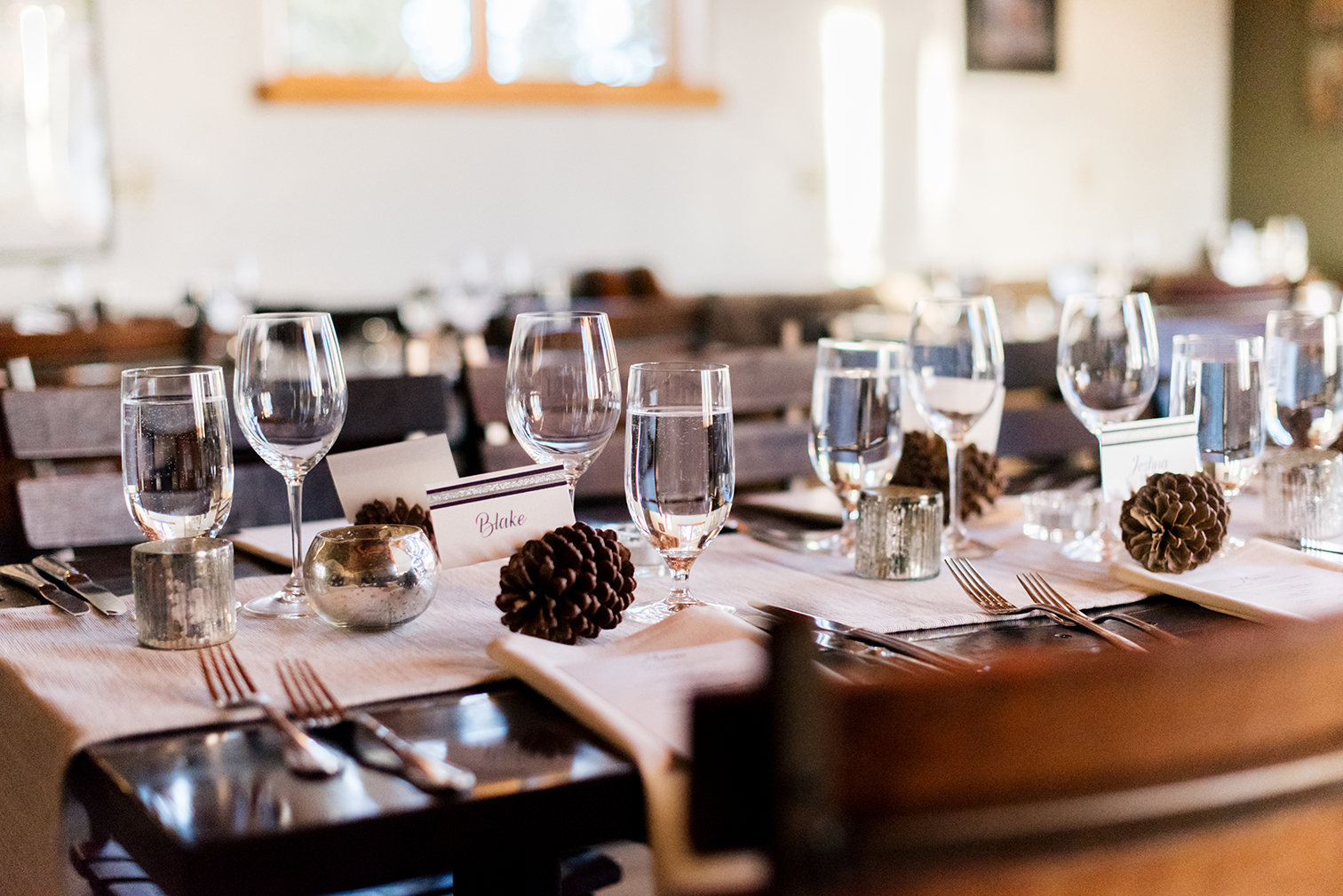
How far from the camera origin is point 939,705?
16.6 inches

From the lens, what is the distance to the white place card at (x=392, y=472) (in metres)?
1.04

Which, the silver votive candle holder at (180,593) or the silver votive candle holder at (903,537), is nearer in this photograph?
the silver votive candle holder at (180,593)

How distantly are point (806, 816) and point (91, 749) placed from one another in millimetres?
393

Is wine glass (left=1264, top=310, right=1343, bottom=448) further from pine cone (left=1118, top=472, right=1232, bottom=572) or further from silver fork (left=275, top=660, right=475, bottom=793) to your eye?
silver fork (left=275, top=660, right=475, bottom=793)

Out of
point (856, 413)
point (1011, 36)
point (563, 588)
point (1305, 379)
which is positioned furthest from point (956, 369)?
point (1011, 36)

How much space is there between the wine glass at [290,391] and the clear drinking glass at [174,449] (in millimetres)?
26

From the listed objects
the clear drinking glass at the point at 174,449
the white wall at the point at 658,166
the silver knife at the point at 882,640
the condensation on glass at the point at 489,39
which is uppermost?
the condensation on glass at the point at 489,39

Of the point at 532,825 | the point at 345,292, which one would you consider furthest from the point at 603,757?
the point at 345,292

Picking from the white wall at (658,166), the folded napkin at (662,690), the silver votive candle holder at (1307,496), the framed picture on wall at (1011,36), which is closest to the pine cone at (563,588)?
the folded napkin at (662,690)

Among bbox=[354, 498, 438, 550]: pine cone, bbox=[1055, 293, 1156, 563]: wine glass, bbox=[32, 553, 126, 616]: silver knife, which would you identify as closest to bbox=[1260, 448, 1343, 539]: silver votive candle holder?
bbox=[1055, 293, 1156, 563]: wine glass

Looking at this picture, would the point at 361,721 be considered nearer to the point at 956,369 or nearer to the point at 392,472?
the point at 392,472

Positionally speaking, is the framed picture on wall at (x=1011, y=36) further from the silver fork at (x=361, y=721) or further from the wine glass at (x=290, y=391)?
the silver fork at (x=361, y=721)

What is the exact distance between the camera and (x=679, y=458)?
2.87 feet

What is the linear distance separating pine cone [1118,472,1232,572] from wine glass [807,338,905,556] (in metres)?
0.21
